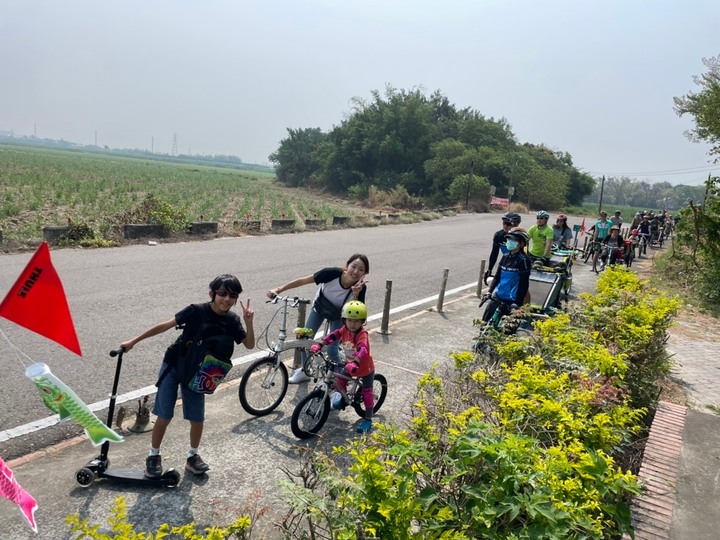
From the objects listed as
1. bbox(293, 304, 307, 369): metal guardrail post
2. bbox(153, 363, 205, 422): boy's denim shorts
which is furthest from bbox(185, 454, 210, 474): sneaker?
bbox(293, 304, 307, 369): metal guardrail post

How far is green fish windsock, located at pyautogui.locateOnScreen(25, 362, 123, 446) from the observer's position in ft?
7.45

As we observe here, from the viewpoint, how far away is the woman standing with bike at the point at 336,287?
5824 mm

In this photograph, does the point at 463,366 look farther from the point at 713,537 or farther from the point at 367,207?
the point at 367,207

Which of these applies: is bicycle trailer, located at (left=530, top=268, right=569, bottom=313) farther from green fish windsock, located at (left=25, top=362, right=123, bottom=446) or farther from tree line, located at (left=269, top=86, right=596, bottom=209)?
tree line, located at (left=269, top=86, right=596, bottom=209)

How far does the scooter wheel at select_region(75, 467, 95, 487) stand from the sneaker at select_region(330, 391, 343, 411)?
2171 mm

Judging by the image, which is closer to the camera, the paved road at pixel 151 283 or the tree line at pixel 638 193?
the paved road at pixel 151 283

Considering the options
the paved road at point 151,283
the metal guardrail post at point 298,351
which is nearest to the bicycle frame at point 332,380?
the metal guardrail post at point 298,351

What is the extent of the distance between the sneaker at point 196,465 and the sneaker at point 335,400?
146 centimetres

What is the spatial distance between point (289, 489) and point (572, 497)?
128 cm

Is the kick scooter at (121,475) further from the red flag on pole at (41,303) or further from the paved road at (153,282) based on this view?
the red flag on pole at (41,303)

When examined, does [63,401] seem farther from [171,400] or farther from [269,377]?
[269,377]

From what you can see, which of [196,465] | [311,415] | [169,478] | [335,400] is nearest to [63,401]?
[169,478]

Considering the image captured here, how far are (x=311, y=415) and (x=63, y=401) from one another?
9.06 ft

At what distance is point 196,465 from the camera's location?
13.5 ft
